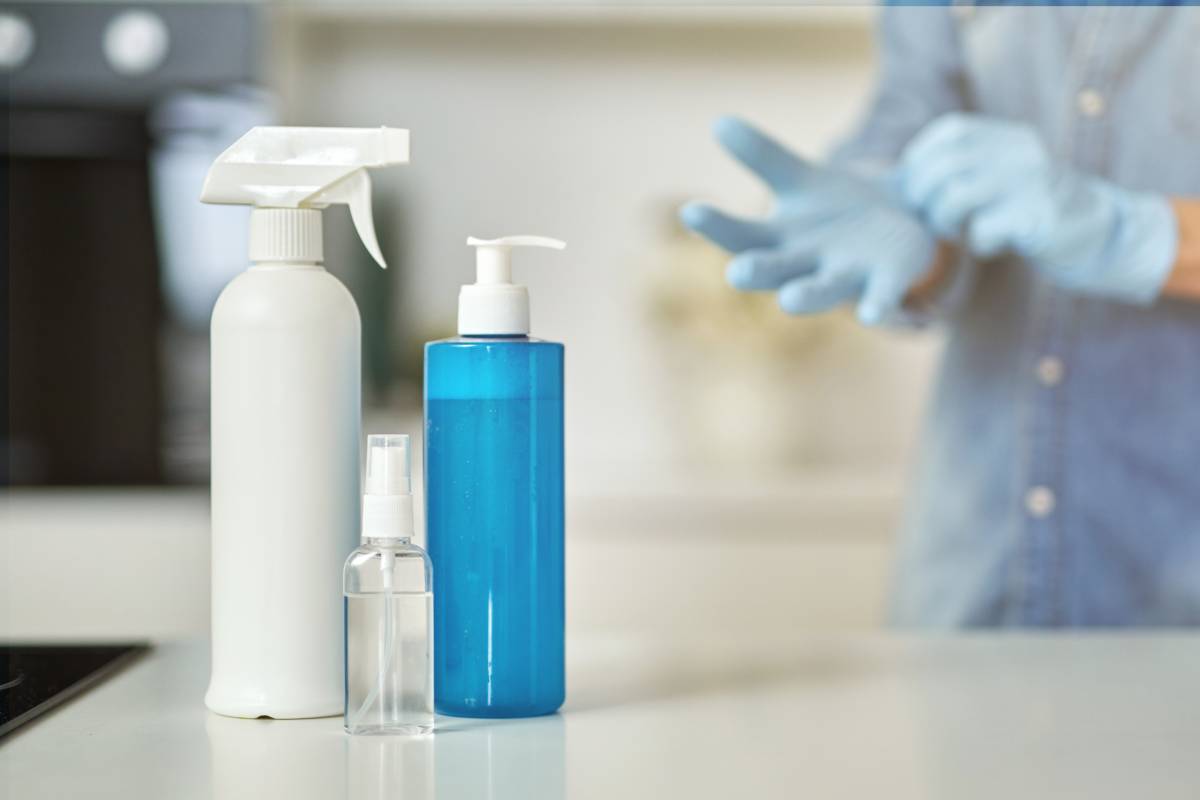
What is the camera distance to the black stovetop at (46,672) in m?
0.65

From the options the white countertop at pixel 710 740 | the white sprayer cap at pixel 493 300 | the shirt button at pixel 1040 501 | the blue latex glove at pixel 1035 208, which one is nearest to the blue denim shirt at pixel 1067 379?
the shirt button at pixel 1040 501

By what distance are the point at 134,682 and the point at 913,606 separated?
0.79 m

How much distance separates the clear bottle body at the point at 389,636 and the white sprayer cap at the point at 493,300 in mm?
102

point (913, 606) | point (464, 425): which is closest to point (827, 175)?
point (913, 606)

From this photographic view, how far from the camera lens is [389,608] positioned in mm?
607

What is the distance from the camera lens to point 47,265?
79.7 inches

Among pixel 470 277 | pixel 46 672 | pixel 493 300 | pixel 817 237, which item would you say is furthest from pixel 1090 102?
pixel 470 277

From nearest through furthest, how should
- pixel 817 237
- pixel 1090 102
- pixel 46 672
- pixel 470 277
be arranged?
pixel 46 672 < pixel 817 237 < pixel 1090 102 < pixel 470 277

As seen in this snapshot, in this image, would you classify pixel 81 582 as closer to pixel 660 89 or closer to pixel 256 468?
pixel 660 89

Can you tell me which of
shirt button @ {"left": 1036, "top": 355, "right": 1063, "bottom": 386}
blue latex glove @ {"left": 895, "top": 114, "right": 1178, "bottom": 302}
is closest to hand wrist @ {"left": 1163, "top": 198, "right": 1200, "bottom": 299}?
blue latex glove @ {"left": 895, "top": 114, "right": 1178, "bottom": 302}

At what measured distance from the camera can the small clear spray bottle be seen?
60cm

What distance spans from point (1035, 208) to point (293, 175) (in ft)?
2.17

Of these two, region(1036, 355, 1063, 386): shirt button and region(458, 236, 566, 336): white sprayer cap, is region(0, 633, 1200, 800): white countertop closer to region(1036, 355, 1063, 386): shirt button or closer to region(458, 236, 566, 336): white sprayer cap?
region(458, 236, 566, 336): white sprayer cap

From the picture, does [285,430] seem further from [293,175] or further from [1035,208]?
[1035,208]
